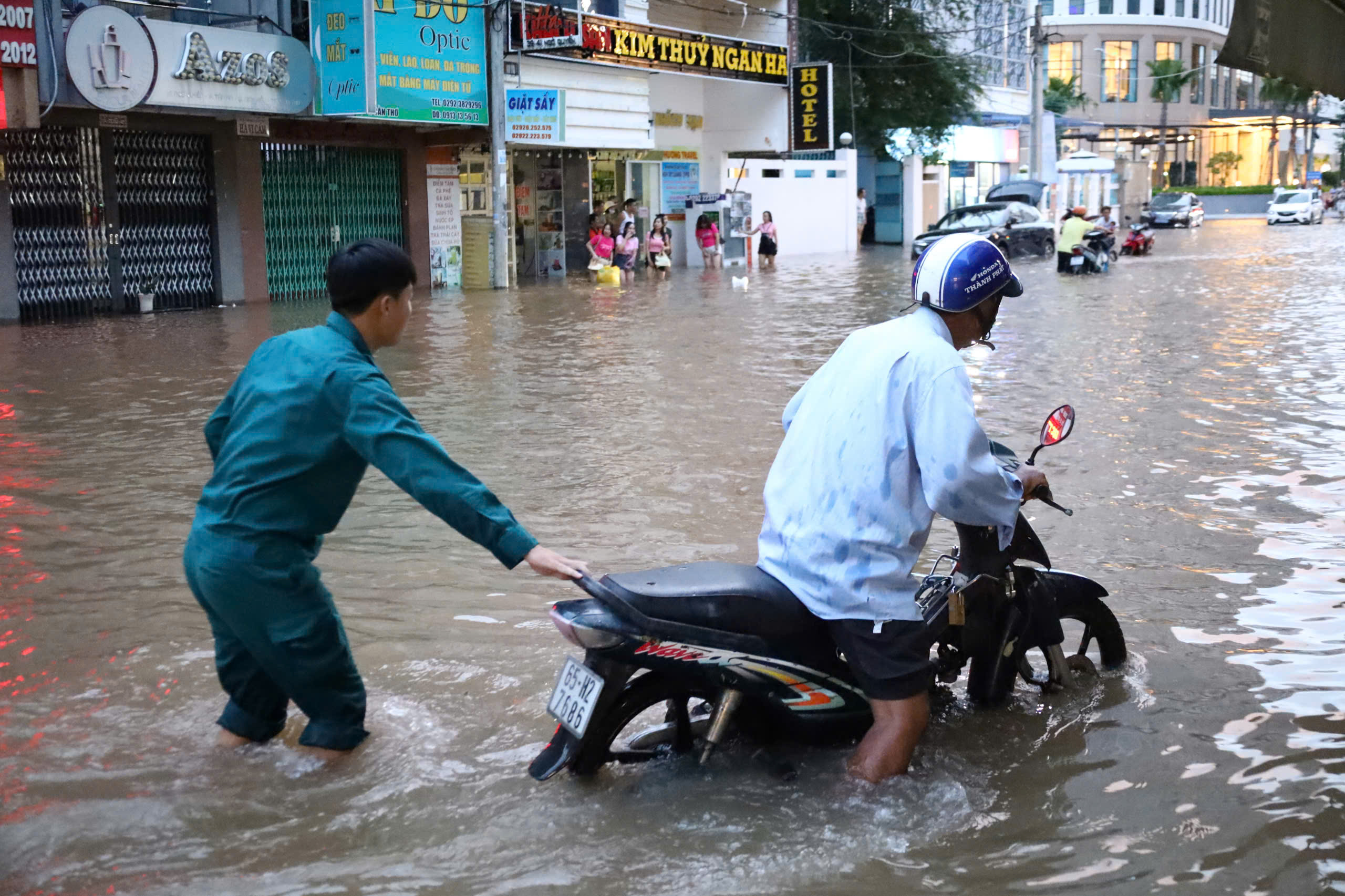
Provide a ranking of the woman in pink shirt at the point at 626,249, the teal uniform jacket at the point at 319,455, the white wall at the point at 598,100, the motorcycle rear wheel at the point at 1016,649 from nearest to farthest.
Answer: the teal uniform jacket at the point at 319,455
the motorcycle rear wheel at the point at 1016,649
the white wall at the point at 598,100
the woman in pink shirt at the point at 626,249

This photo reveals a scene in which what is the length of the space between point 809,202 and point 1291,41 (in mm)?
31275

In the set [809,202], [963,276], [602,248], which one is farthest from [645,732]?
[809,202]

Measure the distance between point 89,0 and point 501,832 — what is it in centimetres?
1704

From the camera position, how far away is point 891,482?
340cm

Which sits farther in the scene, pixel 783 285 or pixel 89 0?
pixel 783 285

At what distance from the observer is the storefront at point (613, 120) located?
24359 mm

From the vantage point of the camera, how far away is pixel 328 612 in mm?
3615

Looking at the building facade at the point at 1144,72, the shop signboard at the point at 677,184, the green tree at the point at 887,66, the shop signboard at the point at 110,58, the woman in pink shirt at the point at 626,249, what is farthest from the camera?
the building facade at the point at 1144,72

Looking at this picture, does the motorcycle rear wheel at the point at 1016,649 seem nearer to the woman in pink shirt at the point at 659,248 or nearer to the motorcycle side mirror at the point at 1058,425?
the motorcycle side mirror at the point at 1058,425

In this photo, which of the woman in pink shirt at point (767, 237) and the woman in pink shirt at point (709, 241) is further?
the woman in pink shirt at point (767, 237)

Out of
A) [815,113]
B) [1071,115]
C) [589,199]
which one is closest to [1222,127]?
[1071,115]

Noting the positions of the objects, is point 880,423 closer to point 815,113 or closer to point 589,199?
point 589,199

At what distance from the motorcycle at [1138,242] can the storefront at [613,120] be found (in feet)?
27.8

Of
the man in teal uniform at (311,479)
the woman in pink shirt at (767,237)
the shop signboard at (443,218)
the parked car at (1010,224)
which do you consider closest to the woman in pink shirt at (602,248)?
the shop signboard at (443,218)
